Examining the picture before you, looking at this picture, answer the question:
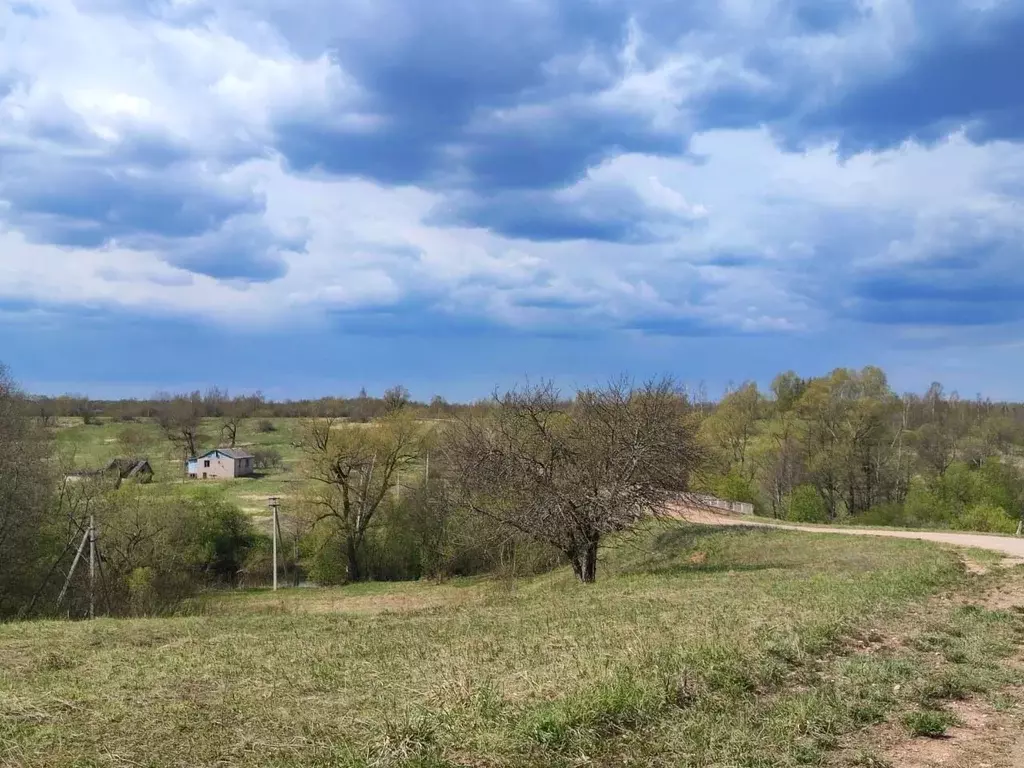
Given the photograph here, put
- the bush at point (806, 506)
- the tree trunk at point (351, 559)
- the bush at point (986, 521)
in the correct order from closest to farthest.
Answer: the bush at point (986, 521)
the tree trunk at point (351, 559)
the bush at point (806, 506)

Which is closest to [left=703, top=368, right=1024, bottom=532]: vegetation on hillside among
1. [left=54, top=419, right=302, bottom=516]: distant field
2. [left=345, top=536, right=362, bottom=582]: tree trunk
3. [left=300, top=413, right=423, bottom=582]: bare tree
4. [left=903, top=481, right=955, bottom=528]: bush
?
[left=903, top=481, right=955, bottom=528]: bush

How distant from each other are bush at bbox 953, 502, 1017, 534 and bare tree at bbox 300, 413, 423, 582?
1185 inches

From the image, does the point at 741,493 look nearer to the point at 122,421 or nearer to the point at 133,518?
the point at 133,518

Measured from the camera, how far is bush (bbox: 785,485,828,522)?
149 feet

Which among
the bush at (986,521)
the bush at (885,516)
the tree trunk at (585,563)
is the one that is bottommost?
the bush at (885,516)


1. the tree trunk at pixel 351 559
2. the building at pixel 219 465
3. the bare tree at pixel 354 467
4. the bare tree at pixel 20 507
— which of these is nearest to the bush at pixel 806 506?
the bare tree at pixel 354 467

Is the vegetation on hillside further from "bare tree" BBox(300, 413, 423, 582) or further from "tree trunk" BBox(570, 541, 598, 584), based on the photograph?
"tree trunk" BBox(570, 541, 598, 584)

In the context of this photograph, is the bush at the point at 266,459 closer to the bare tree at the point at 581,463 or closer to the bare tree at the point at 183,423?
the bare tree at the point at 183,423

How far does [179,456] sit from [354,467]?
5296cm

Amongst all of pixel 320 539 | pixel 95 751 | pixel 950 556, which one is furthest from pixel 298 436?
pixel 95 751

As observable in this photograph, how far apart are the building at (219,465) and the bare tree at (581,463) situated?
6148 cm

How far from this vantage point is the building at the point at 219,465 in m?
77.4

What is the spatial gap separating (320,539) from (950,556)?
112 ft

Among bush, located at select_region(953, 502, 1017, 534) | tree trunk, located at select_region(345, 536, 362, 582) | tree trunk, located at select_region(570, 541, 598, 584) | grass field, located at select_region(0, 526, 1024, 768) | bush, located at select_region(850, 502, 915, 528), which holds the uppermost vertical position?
grass field, located at select_region(0, 526, 1024, 768)
